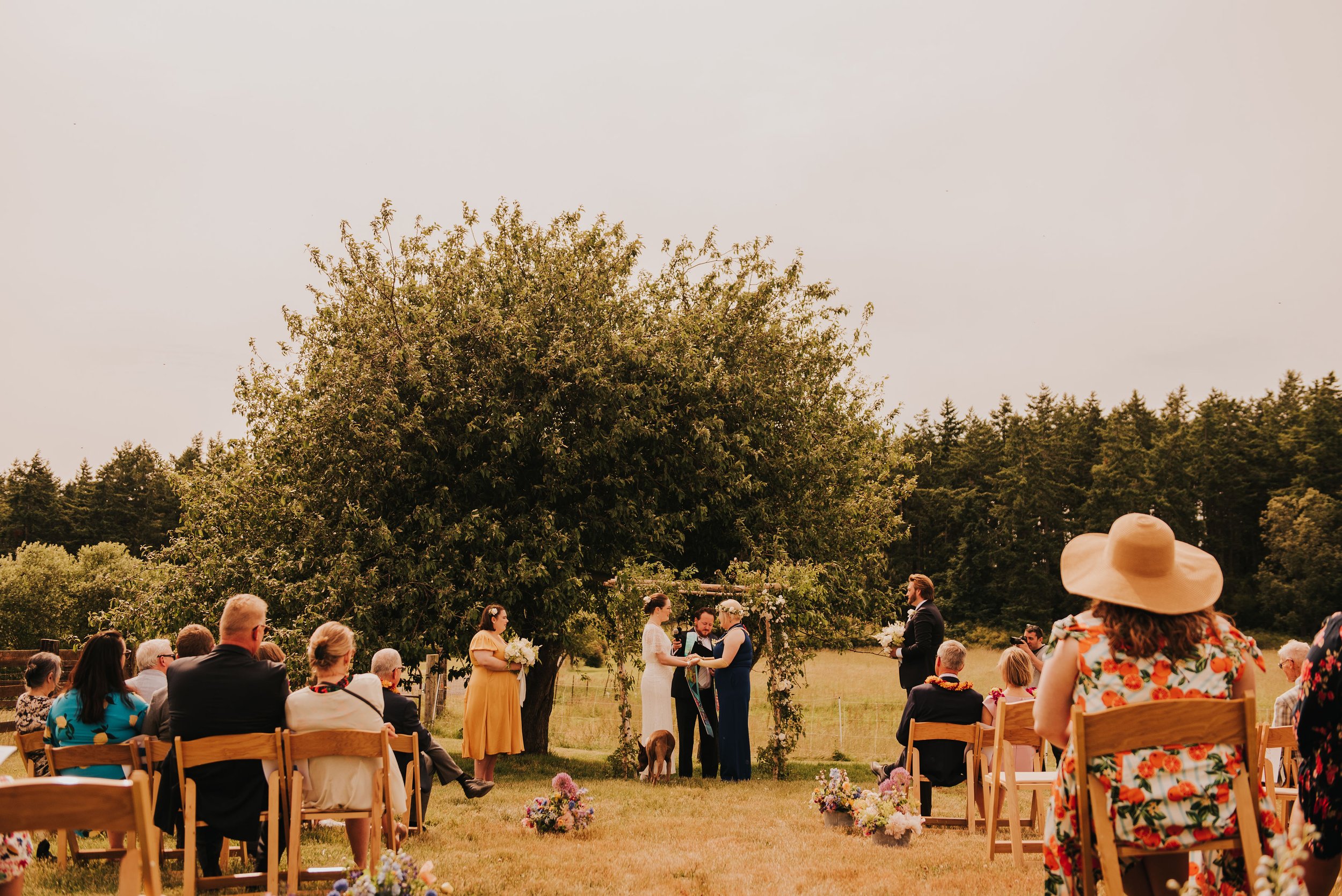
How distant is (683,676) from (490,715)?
2.80 m

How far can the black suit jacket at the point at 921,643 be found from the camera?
11.0m

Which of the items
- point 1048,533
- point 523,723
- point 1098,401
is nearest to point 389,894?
point 523,723

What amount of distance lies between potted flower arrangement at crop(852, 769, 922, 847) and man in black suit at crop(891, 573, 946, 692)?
2571 millimetres

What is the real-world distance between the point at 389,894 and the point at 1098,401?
230ft

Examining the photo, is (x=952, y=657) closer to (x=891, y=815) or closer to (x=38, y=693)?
(x=891, y=815)

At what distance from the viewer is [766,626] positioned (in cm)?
1428

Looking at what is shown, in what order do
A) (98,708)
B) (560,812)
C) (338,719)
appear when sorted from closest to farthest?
1. (338,719)
2. (98,708)
3. (560,812)

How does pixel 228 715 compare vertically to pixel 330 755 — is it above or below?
above

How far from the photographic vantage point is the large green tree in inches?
607

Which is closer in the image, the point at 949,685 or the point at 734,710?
the point at 949,685

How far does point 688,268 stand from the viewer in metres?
20.8

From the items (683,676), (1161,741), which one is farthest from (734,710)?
(1161,741)

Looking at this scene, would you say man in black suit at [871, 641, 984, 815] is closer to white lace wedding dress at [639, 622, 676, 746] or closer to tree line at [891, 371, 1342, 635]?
white lace wedding dress at [639, 622, 676, 746]

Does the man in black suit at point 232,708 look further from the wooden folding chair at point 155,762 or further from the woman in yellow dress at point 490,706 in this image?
the woman in yellow dress at point 490,706
